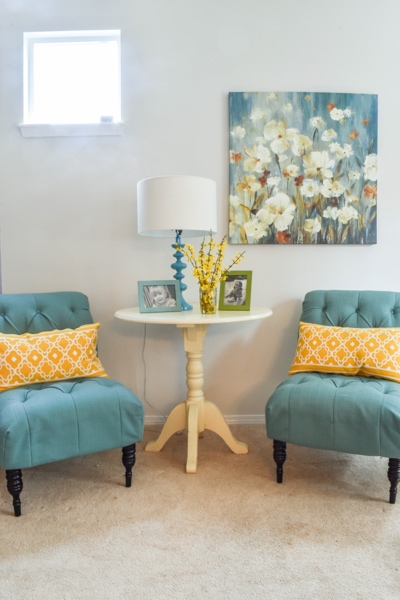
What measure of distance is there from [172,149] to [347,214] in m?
1.01

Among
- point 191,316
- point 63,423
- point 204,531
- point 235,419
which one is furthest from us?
point 235,419

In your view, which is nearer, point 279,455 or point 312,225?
point 279,455

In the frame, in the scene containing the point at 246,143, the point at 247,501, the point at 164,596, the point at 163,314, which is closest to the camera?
the point at 164,596

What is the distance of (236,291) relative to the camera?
7.12ft

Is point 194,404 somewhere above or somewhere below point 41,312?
below

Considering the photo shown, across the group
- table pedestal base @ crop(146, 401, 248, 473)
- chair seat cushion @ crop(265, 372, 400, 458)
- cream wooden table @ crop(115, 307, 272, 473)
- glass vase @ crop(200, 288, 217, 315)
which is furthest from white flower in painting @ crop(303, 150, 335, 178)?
Result: table pedestal base @ crop(146, 401, 248, 473)

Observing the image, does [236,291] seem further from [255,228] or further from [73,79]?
[73,79]

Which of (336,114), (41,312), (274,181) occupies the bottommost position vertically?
(41,312)

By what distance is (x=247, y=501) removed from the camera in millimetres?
→ 1698

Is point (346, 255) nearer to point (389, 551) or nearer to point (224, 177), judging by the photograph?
point (224, 177)

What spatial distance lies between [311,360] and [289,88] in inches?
57.9

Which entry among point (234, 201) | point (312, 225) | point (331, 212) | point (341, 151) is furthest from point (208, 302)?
point (341, 151)

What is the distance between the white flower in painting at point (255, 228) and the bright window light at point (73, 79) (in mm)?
933

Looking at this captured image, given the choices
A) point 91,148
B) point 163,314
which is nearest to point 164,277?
point 163,314
